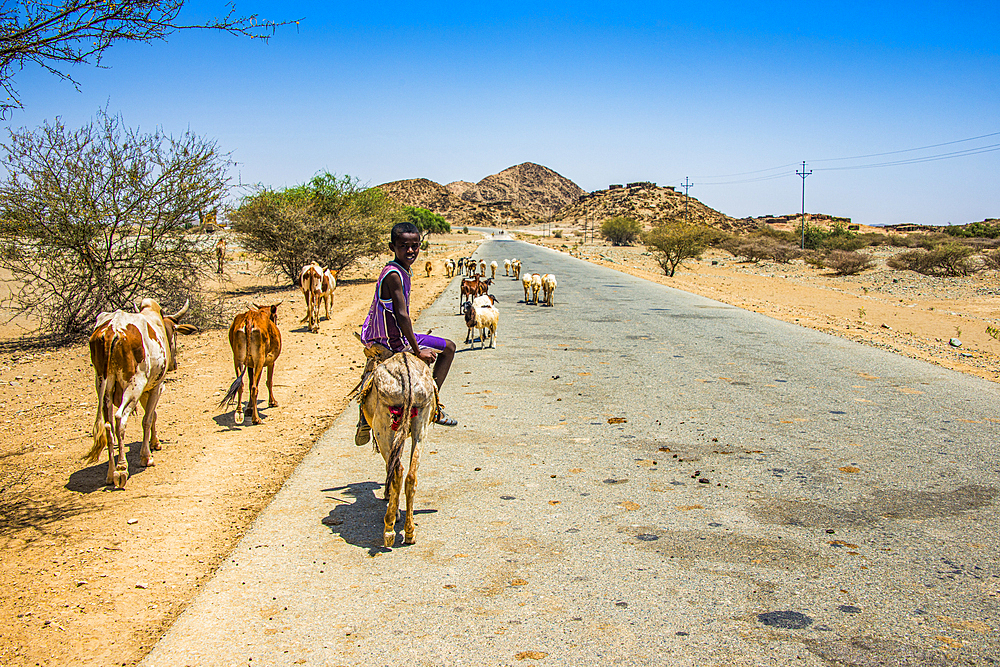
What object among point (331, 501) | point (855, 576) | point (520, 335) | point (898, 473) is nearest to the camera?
point (855, 576)

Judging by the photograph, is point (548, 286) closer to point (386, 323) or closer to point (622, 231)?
point (386, 323)

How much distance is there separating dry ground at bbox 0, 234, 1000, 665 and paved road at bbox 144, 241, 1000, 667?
0.43 meters

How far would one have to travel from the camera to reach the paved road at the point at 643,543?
3379mm

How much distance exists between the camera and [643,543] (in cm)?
451

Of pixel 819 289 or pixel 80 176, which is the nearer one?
pixel 80 176

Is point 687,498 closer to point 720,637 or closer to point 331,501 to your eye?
point 720,637

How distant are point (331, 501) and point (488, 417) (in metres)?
2.78

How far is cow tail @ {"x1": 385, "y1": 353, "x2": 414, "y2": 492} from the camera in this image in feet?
14.6

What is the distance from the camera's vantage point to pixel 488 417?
773cm

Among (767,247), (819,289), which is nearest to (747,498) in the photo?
(819,289)

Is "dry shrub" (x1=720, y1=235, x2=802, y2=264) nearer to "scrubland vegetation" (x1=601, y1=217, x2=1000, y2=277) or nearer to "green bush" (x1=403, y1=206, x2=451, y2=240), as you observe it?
"scrubland vegetation" (x1=601, y1=217, x2=1000, y2=277)

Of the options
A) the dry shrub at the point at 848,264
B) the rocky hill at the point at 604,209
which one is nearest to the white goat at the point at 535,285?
the dry shrub at the point at 848,264

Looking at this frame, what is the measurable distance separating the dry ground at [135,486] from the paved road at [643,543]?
428 mm

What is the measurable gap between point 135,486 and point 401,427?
3090 millimetres
